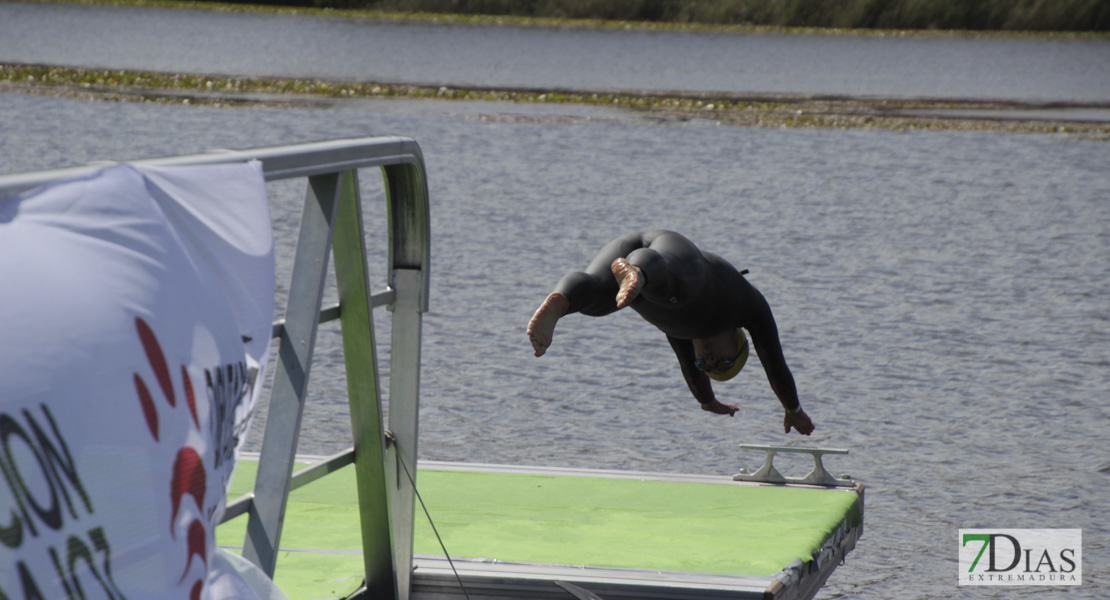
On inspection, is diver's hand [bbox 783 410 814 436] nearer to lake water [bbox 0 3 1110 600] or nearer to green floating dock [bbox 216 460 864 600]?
green floating dock [bbox 216 460 864 600]

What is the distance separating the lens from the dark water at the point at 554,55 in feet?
147

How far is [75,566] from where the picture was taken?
2.66 meters

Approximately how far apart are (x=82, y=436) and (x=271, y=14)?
79277 millimetres

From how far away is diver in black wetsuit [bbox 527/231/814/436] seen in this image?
4.99m

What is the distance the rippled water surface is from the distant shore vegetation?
50.8 m

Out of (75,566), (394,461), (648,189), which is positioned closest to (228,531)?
(394,461)

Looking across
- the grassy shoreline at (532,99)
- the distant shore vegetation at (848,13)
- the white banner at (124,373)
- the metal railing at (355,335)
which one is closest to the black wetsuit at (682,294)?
the metal railing at (355,335)

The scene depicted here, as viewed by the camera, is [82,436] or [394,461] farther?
[394,461]

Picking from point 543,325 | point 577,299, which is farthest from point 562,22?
point 543,325

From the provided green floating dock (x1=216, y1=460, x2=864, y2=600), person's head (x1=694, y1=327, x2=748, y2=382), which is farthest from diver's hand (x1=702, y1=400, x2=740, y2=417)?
green floating dock (x1=216, y1=460, x2=864, y2=600)

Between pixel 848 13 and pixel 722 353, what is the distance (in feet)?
255

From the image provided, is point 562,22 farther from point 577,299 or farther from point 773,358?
point 577,299

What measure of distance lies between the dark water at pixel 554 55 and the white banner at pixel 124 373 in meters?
40.0

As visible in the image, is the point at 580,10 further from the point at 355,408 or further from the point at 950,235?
the point at 355,408
